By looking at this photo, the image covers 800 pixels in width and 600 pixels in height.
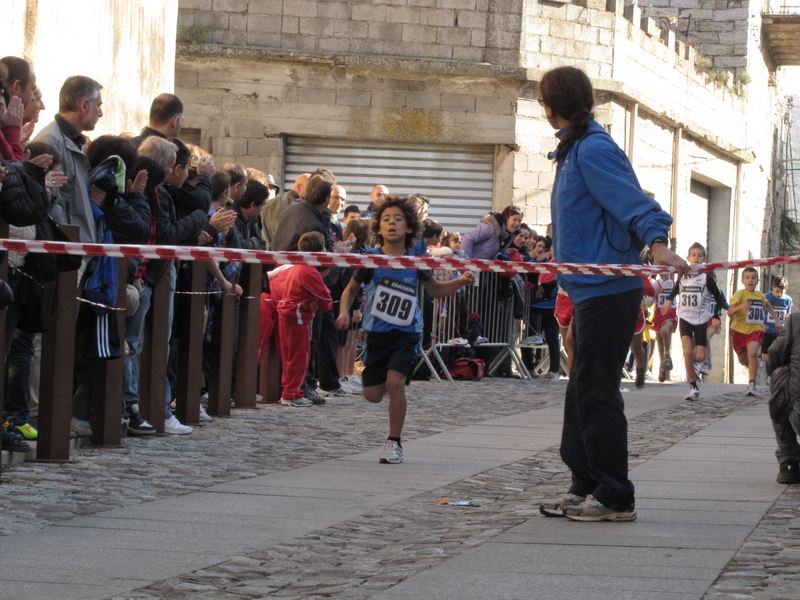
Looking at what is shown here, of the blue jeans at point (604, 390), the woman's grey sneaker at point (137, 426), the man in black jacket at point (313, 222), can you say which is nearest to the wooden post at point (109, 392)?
the woman's grey sneaker at point (137, 426)

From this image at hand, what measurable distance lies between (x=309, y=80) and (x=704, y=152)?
34.7ft

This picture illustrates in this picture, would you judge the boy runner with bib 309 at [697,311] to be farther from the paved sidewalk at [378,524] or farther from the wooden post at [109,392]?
the wooden post at [109,392]

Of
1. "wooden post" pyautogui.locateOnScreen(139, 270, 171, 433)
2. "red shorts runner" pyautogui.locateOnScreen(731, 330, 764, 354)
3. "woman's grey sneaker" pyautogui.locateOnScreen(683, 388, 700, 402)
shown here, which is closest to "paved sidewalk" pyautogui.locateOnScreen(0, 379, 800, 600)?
"wooden post" pyautogui.locateOnScreen(139, 270, 171, 433)

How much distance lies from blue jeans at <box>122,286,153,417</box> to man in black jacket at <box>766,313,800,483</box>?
153 inches

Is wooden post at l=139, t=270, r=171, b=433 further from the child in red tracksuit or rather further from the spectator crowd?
the child in red tracksuit

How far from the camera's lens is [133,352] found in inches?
311

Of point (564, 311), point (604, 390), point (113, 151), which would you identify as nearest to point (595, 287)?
point (604, 390)

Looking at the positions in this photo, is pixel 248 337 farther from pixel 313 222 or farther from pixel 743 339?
pixel 743 339

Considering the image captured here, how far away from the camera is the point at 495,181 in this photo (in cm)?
1998

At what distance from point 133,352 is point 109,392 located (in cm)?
52

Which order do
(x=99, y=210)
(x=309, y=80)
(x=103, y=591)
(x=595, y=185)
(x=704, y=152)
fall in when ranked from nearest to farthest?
(x=103, y=591) → (x=595, y=185) → (x=99, y=210) → (x=309, y=80) → (x=704, y=152)

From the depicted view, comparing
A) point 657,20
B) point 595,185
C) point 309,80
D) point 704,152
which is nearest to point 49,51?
point 595,185

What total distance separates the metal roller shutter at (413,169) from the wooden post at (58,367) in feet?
43.7

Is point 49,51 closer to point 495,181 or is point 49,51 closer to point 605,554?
point 605,554
